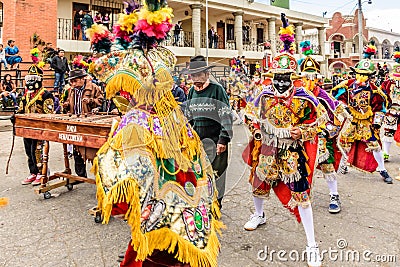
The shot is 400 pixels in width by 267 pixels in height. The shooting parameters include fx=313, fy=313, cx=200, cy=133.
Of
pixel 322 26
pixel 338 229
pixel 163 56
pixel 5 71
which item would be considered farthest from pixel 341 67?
pixel 163 56

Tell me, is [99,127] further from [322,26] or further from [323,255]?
[322,26]

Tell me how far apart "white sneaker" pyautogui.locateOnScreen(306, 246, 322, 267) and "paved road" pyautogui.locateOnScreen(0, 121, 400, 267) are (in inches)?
4.2

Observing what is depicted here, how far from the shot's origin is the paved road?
3162 mm

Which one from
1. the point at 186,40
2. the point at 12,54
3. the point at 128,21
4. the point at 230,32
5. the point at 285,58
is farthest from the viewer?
the point at 230,32

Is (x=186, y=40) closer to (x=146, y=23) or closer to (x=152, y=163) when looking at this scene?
Result: (x=146, y=23)

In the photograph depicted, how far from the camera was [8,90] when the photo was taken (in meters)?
13.1

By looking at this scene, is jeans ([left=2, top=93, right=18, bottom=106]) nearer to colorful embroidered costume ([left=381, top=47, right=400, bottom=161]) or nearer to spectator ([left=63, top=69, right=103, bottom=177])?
spectator ([left=63, top=69, right=103, bottom=177])

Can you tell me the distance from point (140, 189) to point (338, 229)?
299 cm

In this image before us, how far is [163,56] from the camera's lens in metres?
2.07

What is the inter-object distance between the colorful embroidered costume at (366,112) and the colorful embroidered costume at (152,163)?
14.8ft

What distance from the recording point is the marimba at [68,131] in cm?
384

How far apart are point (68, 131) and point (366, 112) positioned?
16.6 ft

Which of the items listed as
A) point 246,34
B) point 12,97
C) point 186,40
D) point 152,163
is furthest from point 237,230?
point 246,34

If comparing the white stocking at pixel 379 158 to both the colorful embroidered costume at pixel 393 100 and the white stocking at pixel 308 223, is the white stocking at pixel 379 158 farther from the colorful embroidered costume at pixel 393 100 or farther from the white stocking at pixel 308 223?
the white stocking at pixel 308 223
